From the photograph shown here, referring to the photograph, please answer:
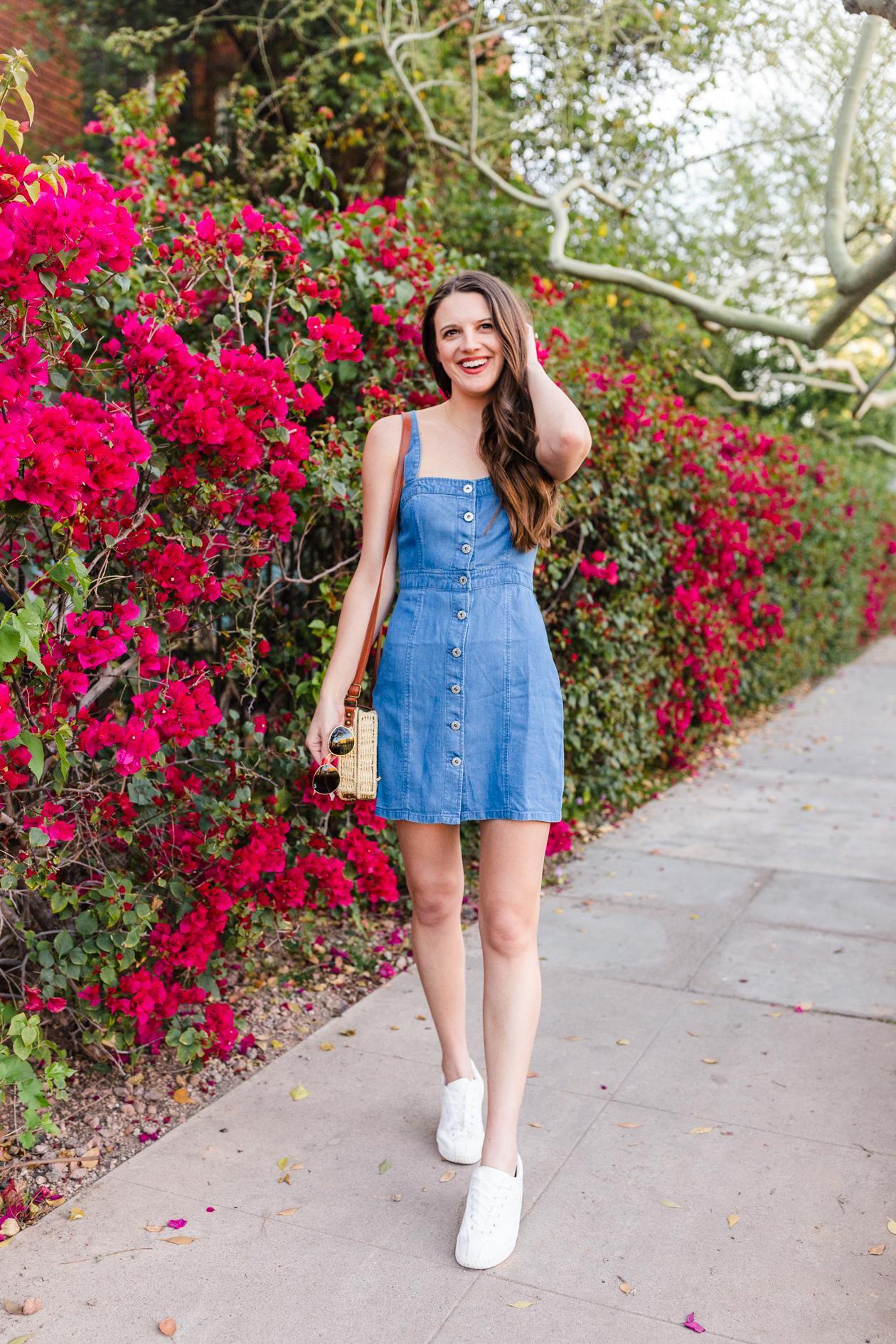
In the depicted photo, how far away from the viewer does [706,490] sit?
6656mm

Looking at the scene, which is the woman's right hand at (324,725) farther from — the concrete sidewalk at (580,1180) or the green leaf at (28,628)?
the concrete sidewalk at (580,1180)

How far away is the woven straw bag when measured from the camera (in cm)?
249

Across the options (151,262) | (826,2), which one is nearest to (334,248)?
(151,262)

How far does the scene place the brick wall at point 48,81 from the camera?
930cm

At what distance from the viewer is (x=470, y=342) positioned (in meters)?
2.48

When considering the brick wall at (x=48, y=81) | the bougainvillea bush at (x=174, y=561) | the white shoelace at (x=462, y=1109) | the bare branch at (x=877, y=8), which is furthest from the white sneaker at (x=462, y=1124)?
the brick wall at (x=48, y=81)

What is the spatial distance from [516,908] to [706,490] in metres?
4.67

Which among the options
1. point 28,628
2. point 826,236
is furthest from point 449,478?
point 826,236

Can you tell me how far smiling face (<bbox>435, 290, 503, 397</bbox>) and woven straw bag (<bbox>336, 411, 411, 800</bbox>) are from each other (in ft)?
0.54

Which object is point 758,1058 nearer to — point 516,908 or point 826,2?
point 516,908

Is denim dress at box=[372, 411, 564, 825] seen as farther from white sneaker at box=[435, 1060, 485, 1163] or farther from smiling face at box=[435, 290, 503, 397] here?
white sneaker at box=[435, 1060, 485, 1163]

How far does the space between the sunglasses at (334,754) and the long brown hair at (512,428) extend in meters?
0.55

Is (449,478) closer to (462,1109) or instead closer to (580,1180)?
(462,1109)

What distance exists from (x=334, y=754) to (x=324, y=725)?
68 millimetres
